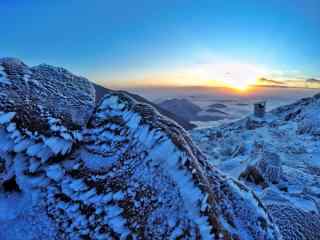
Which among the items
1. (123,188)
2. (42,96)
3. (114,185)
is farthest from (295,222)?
(42,96)

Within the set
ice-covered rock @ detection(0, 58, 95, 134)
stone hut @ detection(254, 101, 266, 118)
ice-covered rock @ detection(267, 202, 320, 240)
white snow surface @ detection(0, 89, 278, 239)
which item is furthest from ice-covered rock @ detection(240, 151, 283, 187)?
stone hut @ detection(254, 101, 266, 118)

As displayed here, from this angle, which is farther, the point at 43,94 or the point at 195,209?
the point at 43,94

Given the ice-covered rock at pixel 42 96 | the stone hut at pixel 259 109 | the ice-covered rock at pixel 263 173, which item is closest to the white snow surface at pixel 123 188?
the ice-covered rock at pixel 42 96

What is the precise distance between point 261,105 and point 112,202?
1015 inches

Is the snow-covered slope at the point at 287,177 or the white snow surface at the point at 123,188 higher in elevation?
the white snow surface at the point at 123,188

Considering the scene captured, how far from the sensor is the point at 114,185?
3193mm

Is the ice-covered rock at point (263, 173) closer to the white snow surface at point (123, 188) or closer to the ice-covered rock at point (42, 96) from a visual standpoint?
the white snow surface at point (123, 188)

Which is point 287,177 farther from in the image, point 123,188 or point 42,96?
point 42,96

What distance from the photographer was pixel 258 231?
3.14 m

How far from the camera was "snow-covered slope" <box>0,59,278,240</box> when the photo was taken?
111 inches

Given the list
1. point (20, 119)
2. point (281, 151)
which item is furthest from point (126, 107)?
point (281, 151)

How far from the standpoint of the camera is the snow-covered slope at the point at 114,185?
2.83 m

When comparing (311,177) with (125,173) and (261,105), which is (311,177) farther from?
(261,105)

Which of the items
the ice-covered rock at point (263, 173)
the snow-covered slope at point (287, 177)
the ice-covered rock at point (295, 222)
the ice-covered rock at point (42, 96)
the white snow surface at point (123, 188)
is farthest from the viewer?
the ice-covered rock at point (263, 173)
